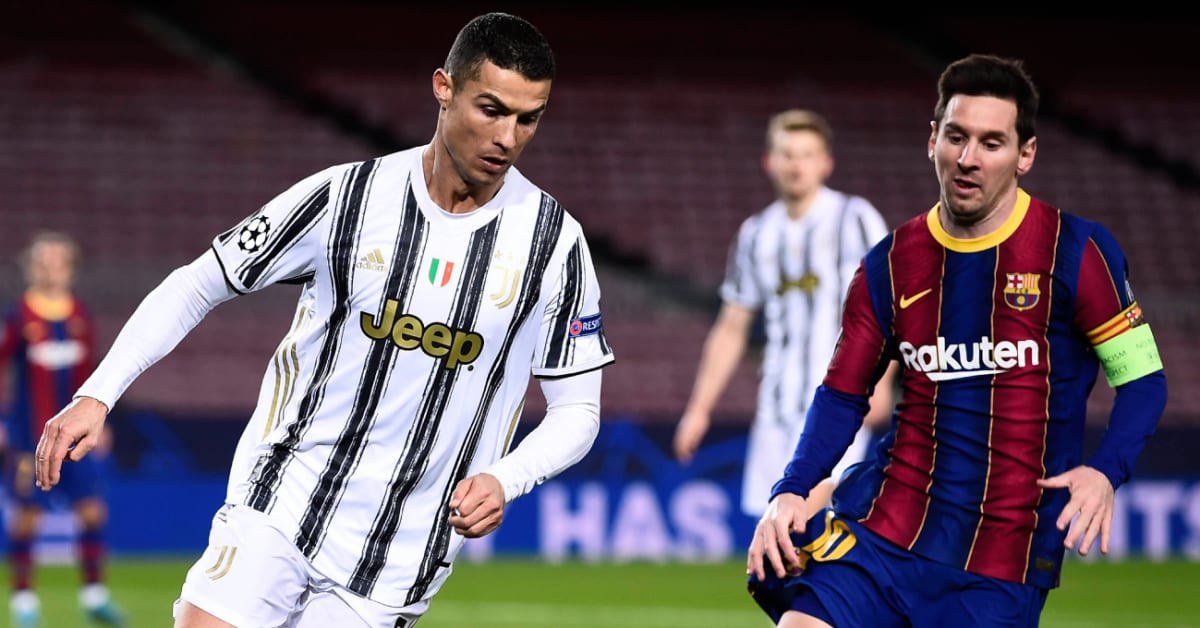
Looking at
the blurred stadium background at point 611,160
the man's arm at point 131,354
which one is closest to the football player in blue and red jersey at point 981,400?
the man's arm at point 131,354

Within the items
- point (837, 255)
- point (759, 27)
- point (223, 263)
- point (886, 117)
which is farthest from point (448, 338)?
point (759, 27)

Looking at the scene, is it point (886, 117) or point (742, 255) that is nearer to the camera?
Result: point (742, 255)

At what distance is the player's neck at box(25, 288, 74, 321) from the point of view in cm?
1097

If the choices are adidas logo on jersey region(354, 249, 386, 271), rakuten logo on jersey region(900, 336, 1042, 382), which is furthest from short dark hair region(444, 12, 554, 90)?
rakuten logo on jersey region(900, 336, 1042, 382)

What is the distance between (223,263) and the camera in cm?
414

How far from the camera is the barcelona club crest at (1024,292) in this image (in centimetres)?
405

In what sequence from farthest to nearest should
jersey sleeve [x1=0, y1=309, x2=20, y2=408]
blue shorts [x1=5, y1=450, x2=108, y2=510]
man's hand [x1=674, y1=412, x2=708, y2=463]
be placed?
jersey sleeve [x1=0, y1=309, x2=20, y2=408] < blue shorts [x1=5, y1=450, x2=108, y2=510] < man's hand [x1=674, y1=412, x2=708, y2=463]

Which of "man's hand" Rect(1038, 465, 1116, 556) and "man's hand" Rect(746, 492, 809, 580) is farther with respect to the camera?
"man's hand" Rect(746, 492, 809, 580)

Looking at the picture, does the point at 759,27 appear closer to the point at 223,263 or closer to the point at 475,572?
the point at 475,572

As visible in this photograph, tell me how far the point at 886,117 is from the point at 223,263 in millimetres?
17256

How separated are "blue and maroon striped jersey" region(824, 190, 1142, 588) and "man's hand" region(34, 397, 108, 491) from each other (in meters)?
1.74

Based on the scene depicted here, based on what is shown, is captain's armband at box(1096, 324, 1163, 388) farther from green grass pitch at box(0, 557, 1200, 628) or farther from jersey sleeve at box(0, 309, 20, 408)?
jersey sleeve at box(0, 309, 20, 408)

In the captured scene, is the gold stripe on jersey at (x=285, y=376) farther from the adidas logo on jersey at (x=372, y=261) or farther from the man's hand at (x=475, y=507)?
the man's hand at (x=475, y=507)

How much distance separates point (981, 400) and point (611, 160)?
1593 cm
